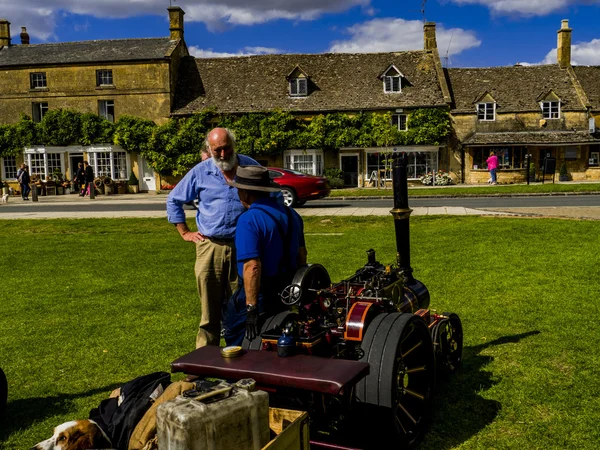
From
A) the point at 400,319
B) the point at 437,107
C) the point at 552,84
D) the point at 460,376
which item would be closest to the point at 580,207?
the point at 460,376

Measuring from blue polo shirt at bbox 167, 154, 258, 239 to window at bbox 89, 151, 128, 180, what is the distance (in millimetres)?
35171

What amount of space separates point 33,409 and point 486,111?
37422 millimetres

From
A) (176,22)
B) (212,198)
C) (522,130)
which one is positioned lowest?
(212,198)

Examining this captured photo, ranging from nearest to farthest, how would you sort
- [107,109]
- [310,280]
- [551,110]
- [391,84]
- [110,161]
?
[310,280], [391,84], [551,110], [110,161], [107,109]

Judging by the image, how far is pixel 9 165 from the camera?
39906 mm

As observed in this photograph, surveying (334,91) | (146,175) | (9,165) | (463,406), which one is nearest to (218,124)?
(146,175)

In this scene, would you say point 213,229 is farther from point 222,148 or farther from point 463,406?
point 463,406

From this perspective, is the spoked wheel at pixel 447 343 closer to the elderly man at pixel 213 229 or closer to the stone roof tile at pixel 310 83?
the elderly man at pixel 213 229

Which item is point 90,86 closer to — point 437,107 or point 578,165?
point 437,107

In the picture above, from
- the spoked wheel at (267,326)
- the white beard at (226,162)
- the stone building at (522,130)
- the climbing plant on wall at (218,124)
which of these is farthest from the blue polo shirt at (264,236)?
the stone building at (522,130)

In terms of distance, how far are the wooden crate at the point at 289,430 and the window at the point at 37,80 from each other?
40.6 meters

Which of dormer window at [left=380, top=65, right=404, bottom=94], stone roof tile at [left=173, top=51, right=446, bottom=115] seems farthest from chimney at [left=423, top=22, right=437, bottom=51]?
dormer window at [left=380, top=65, right=404, bottom=94]

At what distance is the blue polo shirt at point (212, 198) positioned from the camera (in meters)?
5.22

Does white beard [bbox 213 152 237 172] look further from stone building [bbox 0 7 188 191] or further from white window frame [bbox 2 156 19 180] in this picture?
white window frame [bbox 2 156 19 180]
